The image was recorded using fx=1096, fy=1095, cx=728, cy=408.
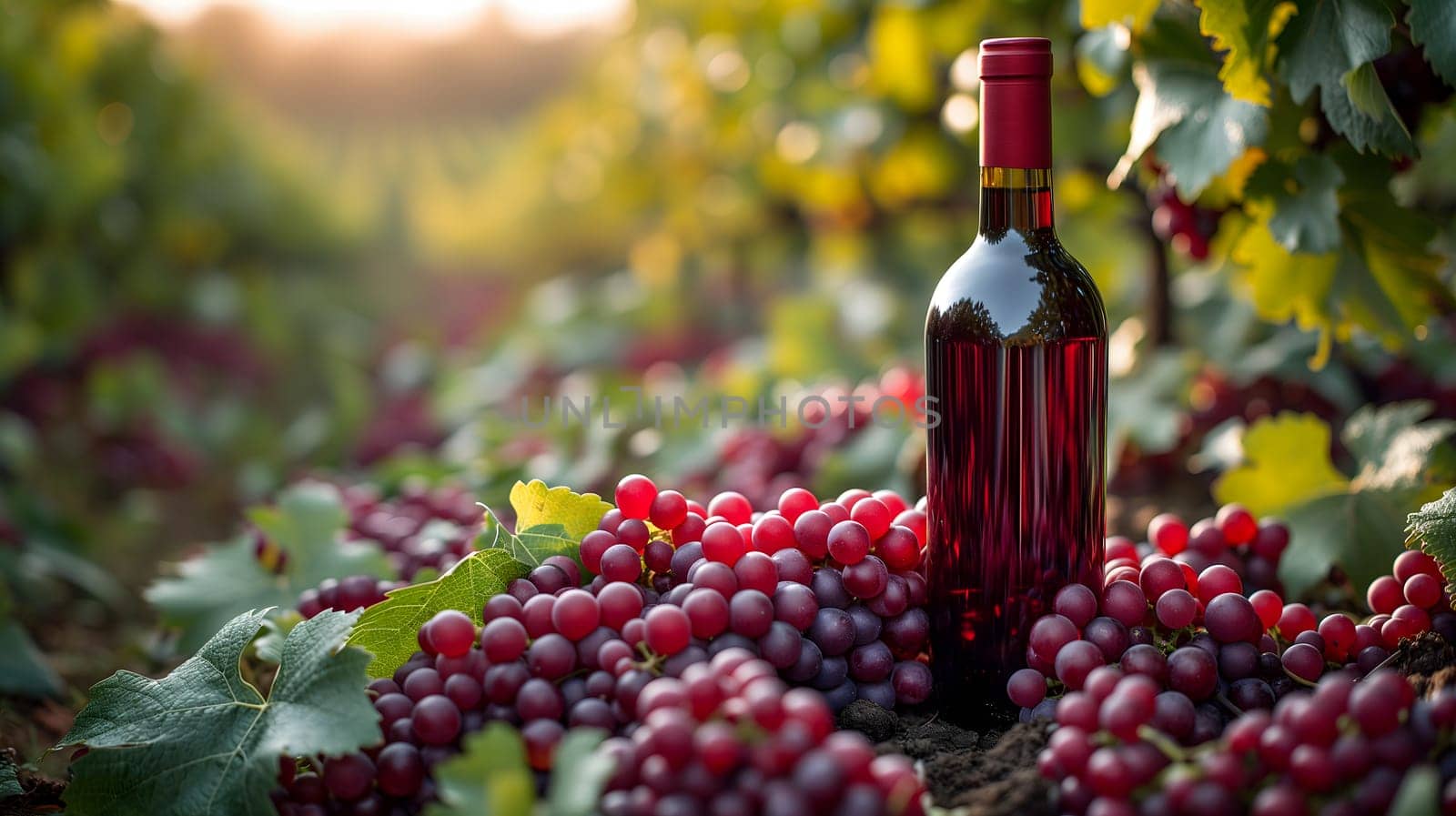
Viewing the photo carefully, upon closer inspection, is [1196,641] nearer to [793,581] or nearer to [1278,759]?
[1278,759]

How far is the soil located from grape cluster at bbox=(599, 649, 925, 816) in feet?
0.29

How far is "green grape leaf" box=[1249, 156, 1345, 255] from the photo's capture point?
131cm

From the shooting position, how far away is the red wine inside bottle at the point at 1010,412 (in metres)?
1.00

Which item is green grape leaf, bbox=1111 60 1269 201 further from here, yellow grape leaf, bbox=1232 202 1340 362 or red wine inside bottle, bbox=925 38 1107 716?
red wine inside bottle, bbox=925 38 1107 716

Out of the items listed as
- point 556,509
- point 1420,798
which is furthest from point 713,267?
point 1420,798

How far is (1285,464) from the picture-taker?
1.55m

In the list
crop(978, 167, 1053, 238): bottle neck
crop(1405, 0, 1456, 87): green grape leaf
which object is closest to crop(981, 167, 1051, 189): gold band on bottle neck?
crop(978, 167, 1053, 238): bottle neck

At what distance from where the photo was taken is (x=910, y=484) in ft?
6.79

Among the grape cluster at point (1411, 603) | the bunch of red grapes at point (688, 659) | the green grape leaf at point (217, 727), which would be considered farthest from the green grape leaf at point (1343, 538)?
the green grape leaf at point (217, 727)

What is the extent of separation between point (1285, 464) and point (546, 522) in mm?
1066

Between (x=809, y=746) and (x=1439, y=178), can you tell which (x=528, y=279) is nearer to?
(x=1439, y=178)

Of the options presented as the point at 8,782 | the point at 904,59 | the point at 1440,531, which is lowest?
the point at 8,782

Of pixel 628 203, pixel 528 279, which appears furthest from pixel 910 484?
pixel 528 279

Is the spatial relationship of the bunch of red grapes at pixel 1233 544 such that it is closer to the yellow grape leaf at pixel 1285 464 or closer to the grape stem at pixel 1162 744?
the yellow grape leaf at pixel 1285 464
